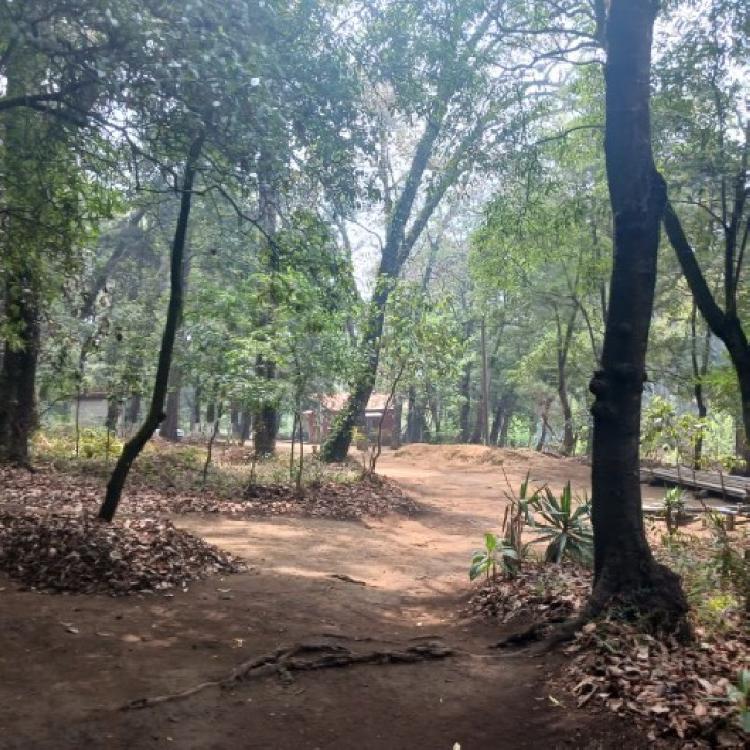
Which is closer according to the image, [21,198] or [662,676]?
[662,676]

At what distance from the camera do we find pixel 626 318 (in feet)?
18.4

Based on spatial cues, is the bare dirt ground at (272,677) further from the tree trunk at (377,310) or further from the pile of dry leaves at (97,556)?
the tree trunk at (377,310)

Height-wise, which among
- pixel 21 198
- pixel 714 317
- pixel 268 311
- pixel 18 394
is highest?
pixel 21 198

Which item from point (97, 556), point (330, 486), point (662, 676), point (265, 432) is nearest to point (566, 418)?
point (265, 432)

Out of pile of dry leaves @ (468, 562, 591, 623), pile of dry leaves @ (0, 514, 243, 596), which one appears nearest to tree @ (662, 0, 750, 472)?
pile of dry leaves @ (468, 562, 591, 623)

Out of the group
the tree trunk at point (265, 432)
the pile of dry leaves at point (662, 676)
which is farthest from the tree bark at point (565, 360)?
the pile of dry leaves at point (662, 676)

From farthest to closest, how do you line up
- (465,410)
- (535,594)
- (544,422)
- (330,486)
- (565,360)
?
(465,410), (544,422), (565,360), (330,486), (535,594)

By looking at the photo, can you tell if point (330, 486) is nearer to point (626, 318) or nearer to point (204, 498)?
point (204, 498)

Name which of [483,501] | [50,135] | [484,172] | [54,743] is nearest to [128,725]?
[54,743]

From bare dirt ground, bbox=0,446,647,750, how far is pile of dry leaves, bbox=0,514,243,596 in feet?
0.87

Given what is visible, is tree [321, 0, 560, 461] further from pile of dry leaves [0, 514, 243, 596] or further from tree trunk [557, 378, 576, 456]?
tree trunk [557, 378, 576, 456]

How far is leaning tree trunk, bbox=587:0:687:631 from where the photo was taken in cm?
547

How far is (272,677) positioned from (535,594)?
2.89 metres

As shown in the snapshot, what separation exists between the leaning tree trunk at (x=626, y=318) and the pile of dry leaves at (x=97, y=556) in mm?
4239
